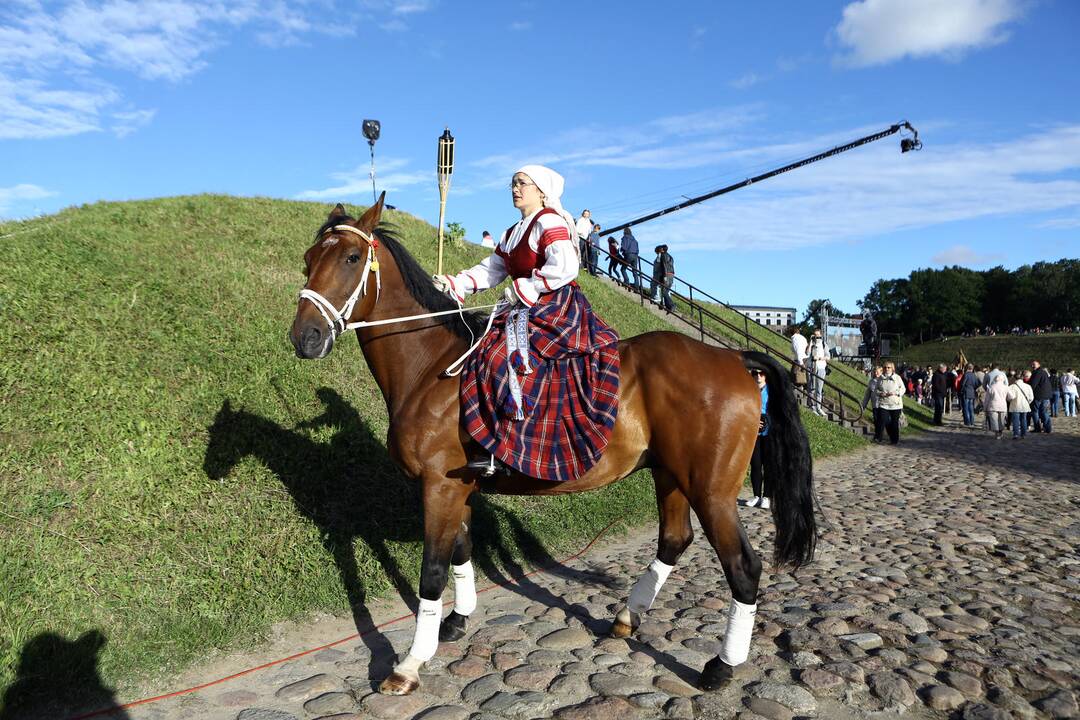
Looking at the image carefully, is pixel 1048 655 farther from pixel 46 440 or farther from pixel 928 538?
pixel 46 440

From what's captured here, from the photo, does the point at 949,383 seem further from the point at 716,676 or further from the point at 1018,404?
the point at 716,676

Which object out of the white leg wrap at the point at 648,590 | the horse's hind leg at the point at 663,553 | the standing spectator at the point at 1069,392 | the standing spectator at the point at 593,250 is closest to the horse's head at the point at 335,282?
the horse's hind leg at the point at 663,553

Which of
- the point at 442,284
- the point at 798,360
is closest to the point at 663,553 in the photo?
the point at 442,284

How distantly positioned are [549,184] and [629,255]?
1956 centimetres

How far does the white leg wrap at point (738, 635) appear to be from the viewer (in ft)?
14.6

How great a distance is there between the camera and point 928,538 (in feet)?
26.7

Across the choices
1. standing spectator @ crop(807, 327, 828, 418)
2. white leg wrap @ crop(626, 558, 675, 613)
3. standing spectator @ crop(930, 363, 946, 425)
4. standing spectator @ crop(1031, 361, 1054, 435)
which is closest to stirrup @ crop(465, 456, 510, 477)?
white leg wrap @ crop(626, 558, 675, 613)

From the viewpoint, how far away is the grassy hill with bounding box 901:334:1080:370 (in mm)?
70562

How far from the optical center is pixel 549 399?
4602 mm

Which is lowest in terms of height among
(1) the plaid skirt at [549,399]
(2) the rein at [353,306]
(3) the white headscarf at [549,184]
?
(1) the plaid skirt at [549,399]

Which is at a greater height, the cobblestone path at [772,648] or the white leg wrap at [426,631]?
the white leg wrap at [426,631]

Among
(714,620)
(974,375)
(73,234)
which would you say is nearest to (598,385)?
(714,620)

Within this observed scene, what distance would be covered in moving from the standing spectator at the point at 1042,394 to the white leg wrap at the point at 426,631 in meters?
23.0

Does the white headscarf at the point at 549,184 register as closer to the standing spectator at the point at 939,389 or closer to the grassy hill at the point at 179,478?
the grassy hill at the point at 179,478
